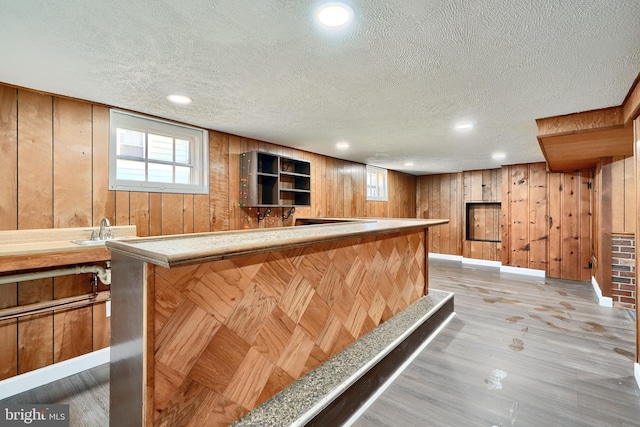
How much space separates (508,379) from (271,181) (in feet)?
9.90

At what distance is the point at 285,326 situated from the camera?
5.08 feet

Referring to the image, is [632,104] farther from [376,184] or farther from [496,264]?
[496,264]

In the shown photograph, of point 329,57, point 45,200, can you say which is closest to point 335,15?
point 329,57

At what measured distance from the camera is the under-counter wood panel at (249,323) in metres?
1.10

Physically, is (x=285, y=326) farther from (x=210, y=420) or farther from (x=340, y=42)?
(x=340, y=42)

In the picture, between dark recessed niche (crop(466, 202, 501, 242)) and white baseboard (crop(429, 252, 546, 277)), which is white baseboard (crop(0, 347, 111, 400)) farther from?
dark recessed niche (crop(466, 202, 501, 242))

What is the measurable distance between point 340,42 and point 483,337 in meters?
2.82

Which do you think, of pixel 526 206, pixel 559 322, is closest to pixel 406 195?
pixel 526 206

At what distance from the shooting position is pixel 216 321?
4.04 feet

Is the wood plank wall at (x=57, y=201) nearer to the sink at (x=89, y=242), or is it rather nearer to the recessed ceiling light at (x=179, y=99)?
the sink at (x=89, y=242)

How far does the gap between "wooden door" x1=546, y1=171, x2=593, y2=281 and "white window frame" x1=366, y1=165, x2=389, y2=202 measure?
298cm

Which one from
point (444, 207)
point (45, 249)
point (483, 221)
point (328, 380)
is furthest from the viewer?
point (444, 207)

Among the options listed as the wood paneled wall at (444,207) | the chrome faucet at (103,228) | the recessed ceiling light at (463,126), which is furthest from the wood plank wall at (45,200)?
the wood paneled wall at (444,207)

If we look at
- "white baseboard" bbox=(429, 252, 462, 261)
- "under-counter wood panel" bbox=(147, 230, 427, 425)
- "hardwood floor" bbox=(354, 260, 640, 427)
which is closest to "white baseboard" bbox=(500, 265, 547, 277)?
"white baseboard" bbox=(429, 252, 462, 261)
